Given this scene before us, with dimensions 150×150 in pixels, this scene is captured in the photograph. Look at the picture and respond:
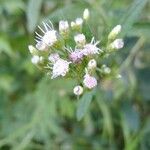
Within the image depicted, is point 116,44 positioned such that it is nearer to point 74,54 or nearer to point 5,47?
point 74,54

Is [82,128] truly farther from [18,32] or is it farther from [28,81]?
[18,32]

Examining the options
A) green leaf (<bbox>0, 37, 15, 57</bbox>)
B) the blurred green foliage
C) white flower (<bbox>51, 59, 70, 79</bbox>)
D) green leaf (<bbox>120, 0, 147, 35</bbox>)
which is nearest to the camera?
white flower (<bbox>51, 59, 70, 79</bbox>)

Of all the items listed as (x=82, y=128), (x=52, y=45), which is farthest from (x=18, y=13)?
(x=52, y=45)

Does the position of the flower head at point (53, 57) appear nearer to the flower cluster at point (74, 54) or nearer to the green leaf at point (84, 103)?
the flower cluster at point (74, 54)

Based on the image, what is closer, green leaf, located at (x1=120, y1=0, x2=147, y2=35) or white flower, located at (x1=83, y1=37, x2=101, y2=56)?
white flower, located at (x1=83, y1=37, x2=101, y2=56)

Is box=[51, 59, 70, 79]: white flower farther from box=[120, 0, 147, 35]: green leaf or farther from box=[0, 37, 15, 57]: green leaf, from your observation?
box=[0, 37, 15, 57]: green leaf

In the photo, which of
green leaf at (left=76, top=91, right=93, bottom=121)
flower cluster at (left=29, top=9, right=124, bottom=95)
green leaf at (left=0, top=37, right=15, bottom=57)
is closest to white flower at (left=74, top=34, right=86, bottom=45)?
flower cluster at (left=29, top=9, right=124, bottom=95)
